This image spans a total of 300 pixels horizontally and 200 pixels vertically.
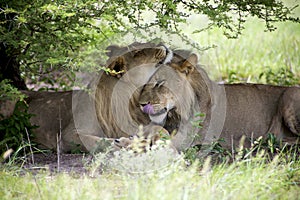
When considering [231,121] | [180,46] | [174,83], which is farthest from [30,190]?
A: [231,121]

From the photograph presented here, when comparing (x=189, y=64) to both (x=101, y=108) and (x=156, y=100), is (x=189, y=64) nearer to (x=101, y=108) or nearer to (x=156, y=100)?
(x=156, y=100)

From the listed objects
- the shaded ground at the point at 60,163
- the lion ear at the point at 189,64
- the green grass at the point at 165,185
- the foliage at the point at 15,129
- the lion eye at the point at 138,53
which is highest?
the lion eye at the point at 138,53

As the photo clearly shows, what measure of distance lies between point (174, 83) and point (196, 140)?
689 millimetres

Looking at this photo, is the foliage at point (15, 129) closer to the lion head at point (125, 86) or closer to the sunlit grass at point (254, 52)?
the lion head at point (125, 86)

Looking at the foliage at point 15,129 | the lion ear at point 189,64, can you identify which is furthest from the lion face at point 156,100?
the foliage at point 15,129

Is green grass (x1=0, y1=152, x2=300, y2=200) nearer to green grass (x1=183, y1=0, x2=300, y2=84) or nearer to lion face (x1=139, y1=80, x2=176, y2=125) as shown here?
lion face (x1=139, y1=80, x2=176, y2=125)

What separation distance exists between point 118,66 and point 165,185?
1979mm

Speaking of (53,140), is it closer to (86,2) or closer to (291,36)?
(86,2)

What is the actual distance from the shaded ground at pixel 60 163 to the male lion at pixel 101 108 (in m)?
0.20

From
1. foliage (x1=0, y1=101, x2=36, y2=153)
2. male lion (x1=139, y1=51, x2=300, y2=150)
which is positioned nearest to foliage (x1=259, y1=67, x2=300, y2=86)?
male lion (x1=139, y1=51, x2=300, y2=150)

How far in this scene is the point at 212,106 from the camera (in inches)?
258

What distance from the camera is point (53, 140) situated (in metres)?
6.28

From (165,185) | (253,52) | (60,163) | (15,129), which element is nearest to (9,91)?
(15,129)

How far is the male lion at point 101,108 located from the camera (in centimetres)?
553
